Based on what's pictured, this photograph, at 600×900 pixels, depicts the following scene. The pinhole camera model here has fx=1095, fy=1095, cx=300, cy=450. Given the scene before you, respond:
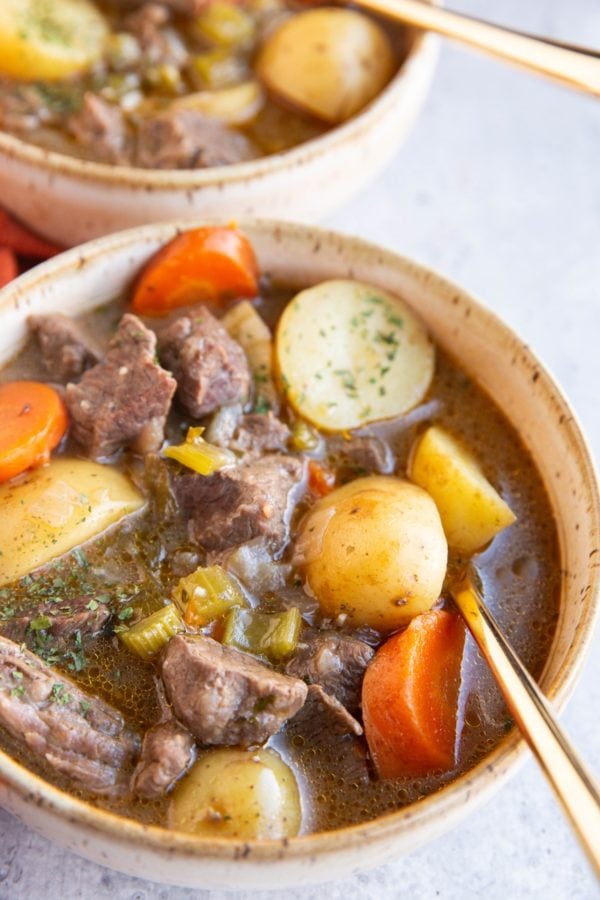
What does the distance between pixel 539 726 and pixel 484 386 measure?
37.5 inches

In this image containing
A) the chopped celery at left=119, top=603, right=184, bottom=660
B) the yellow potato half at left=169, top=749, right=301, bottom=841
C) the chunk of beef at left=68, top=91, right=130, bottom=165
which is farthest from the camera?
the chunk of beef at left=68, top=91, right=130, bottom=165

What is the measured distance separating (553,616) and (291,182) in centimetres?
129

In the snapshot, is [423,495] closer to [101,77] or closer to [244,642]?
[244,642]

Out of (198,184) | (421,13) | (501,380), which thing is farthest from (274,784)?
(421,13)

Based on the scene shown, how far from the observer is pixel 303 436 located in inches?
96.6

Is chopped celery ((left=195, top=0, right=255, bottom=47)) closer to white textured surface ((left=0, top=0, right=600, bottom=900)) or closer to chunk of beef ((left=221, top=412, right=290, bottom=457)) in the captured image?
white textured surface ((left=0, top=0, right=600, bottom=900))

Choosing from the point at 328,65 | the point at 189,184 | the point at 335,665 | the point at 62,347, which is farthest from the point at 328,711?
the point at 328,65

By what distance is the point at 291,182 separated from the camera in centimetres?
280

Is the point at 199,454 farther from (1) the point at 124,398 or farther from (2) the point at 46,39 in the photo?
(2) the point at 46,39

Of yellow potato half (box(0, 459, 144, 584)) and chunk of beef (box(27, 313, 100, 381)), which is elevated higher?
chunk of beef (box(27, 313, 100, 381))

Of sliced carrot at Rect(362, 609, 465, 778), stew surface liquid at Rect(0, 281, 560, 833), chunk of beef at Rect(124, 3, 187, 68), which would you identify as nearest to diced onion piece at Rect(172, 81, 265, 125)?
chunk of beef at Rect(124, 3, 187, 68)

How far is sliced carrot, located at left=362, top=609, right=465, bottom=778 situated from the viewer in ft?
6.59

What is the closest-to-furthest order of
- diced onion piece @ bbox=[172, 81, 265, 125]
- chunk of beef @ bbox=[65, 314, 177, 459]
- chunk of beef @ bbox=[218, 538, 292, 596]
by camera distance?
chunk of beef @ bbox=[218, 538, 292, 596] < chunk of beef @ bbox=[65, 314, 177, 459] < diced onion piece @ bbox=[172, 81, 265, 125]

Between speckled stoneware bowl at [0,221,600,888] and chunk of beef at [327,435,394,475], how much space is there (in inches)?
12.8
